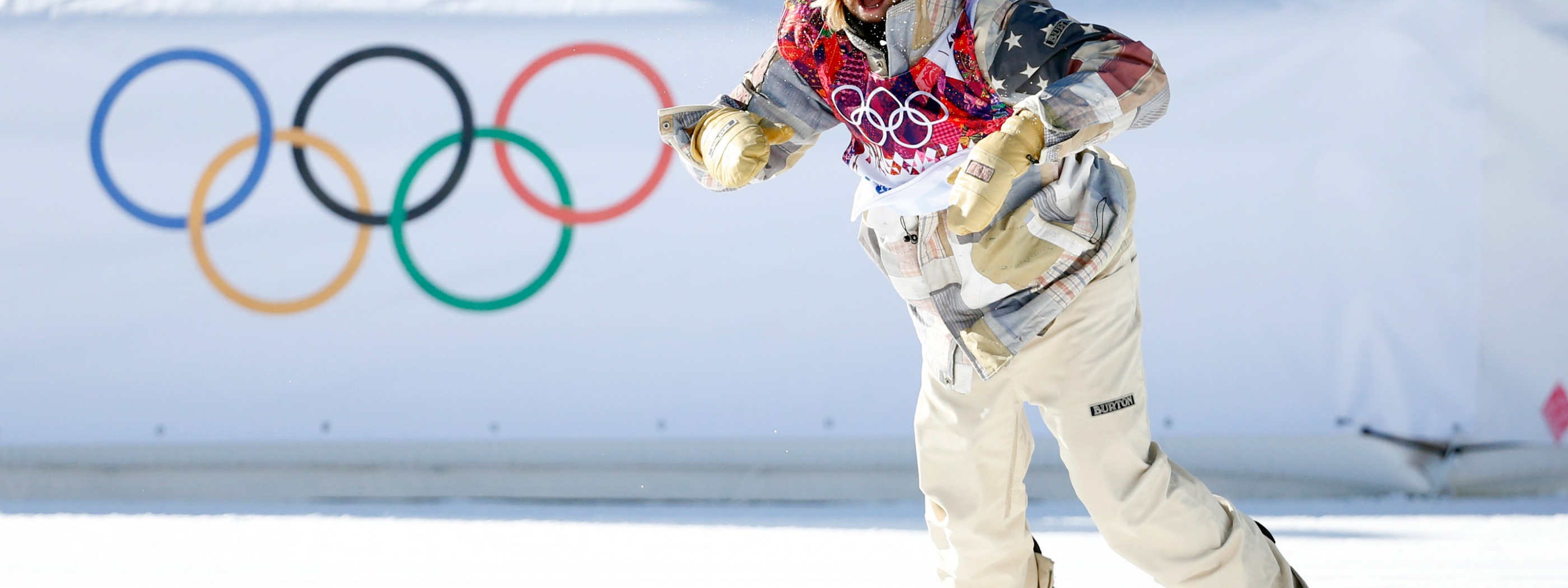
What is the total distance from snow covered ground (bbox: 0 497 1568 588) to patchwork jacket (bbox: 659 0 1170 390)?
801 mm

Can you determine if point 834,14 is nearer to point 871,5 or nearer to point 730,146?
point 871,5

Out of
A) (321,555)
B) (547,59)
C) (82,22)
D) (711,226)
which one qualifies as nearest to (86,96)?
(82,22)

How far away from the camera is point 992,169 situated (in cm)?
141

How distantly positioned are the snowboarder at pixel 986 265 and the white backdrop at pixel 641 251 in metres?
1.13

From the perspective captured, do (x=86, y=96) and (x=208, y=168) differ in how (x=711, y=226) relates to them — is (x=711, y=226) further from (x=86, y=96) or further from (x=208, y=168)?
(x=86, y=96)

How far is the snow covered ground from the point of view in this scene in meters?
2.40

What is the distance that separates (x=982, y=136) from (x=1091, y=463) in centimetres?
49

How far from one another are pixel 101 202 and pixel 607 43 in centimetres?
136

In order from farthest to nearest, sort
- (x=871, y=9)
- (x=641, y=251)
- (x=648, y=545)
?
(x=641, y=251)
(x=648, y=545)
(x=871, y=9)

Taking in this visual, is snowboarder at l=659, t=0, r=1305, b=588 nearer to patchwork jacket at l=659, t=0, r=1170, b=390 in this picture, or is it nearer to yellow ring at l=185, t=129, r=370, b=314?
patchwork jacket at l=659, t=0, r=1170, b=390

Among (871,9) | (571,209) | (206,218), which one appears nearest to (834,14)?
(871,9)

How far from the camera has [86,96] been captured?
3150 millimetres

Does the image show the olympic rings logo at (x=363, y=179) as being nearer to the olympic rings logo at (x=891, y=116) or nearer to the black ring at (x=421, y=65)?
the black ring at (x=421, y=65)

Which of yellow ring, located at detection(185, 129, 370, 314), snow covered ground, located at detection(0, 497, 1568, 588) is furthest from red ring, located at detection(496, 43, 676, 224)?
snow covered ground, located at detection(0, 497, 1568, 588)
